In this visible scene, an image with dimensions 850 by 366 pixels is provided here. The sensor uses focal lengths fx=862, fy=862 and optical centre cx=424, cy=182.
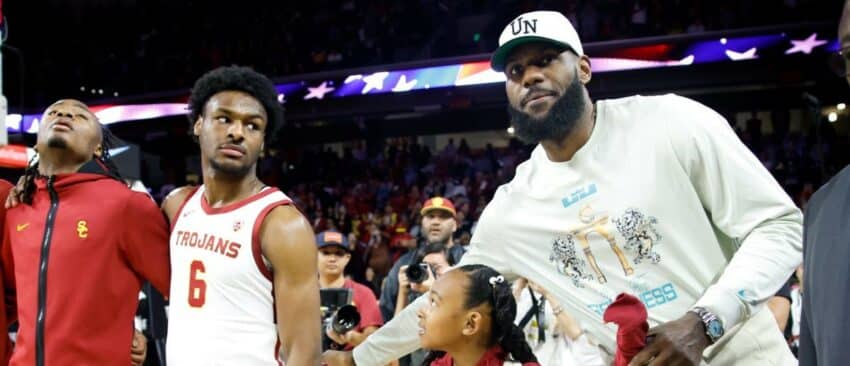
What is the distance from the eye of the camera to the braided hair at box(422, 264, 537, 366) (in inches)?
127

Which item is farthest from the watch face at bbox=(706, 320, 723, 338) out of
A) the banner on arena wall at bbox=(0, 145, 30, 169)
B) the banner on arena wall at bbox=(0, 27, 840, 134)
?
the banner on arena wall at bbox=(0, 27, 840, 134)

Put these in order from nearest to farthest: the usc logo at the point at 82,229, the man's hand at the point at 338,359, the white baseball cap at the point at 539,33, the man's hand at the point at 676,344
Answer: the man's hand at the point at 676,344
the white baseball cap at the point at 539,33
the man's hand at the point at 338,359
the usc logo at the point at 82,229

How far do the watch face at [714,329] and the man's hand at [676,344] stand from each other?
0.02 metres

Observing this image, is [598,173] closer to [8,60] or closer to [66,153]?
[66,153]

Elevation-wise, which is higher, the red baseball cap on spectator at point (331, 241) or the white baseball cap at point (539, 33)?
the white baseball cap at point (539, 33)

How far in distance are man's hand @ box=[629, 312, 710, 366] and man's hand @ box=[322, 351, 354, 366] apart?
1.23m

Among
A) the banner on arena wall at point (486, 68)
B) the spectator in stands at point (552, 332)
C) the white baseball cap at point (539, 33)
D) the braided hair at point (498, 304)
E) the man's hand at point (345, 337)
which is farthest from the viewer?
the banner on arena wall at point (486, 68)

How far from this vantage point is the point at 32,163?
3.27 m

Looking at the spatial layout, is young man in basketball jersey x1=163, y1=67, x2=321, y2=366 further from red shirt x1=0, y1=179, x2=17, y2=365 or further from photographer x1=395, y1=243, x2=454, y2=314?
photographer x1=395, y1=243, x2=454, y2=314

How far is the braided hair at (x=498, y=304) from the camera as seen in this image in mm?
3219

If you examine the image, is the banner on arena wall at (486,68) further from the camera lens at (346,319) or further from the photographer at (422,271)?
the camera lens at (346,319)

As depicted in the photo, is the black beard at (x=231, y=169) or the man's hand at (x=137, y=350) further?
the man's hand at (x=137, y=350)

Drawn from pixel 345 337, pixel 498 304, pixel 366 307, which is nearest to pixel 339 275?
pixel 366 307

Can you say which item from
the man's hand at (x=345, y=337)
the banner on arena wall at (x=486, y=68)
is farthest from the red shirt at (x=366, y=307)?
the banner on arena wall at (x=486, y=68)
